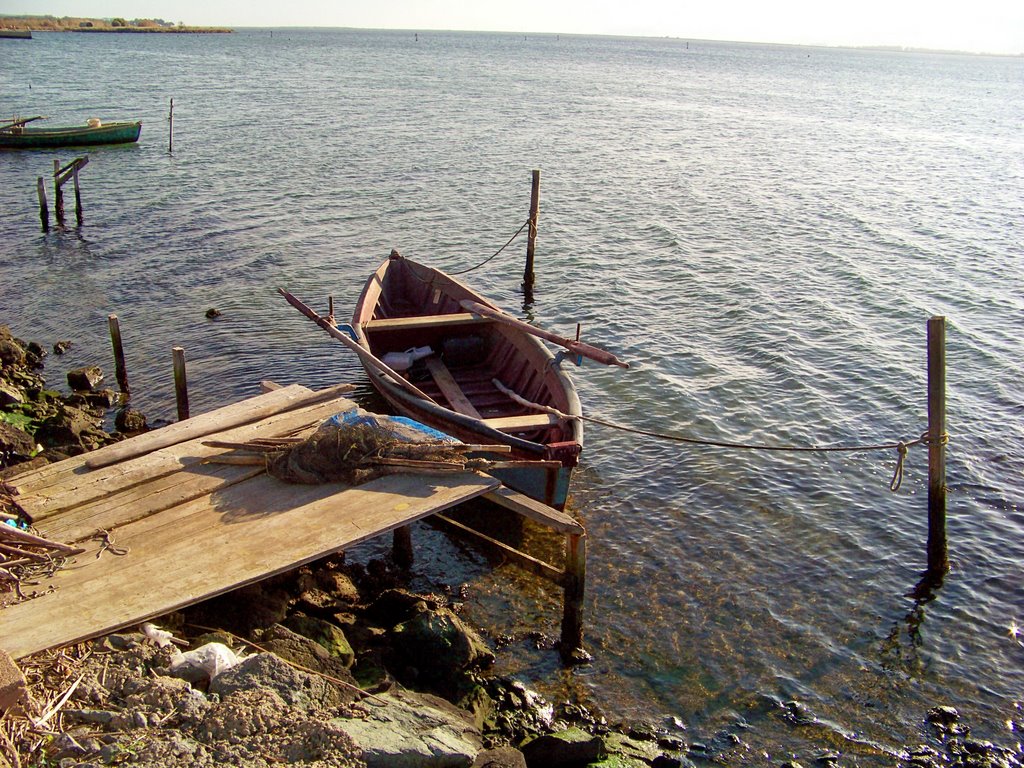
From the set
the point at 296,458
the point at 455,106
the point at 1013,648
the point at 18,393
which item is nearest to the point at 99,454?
the point at 296,458

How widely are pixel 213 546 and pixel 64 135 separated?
38.9m

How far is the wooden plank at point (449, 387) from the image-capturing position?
1340 centimetres

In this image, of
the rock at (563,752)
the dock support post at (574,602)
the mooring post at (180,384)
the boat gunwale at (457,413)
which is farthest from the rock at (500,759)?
the mooring post at (180,384)

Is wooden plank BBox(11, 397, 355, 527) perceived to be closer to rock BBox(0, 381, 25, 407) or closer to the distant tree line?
rock BBox(0, 381, 25, 407)

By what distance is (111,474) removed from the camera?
9.28 metres

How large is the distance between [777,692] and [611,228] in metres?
20.9

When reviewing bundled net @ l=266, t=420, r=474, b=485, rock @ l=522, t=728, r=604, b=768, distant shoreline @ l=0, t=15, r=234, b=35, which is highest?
distant shoreline @ l=0, t=15, r=234, b=35

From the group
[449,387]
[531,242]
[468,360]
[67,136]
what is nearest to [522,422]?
[449,387]

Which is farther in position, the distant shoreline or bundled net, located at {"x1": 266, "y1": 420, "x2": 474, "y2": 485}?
the distant shoreline

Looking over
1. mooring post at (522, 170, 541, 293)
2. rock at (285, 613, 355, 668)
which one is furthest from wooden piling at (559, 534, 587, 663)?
mooring post at (522, 170, 541, 293)

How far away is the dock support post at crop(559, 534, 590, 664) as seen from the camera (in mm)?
9344

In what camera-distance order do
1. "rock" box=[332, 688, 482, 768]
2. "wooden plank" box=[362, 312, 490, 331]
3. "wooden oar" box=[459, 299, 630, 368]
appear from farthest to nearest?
"wooden plank" box=[362, 312, 490, 331], "wooden oar" box=[459, 299, 630, 368], "rock" box=[332, 688, 482, 768]

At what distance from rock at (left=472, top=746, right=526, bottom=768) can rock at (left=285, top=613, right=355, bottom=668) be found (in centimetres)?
179

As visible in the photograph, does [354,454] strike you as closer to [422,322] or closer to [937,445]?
[422,322]
